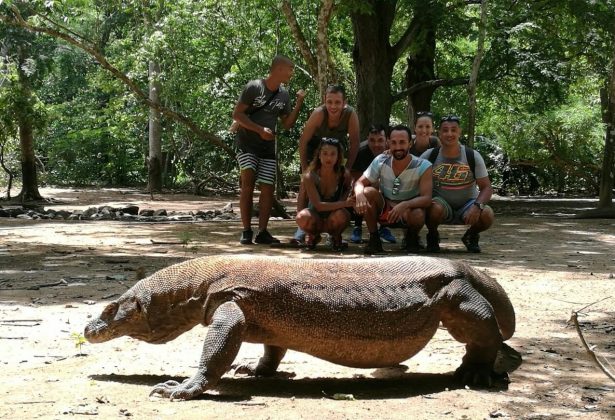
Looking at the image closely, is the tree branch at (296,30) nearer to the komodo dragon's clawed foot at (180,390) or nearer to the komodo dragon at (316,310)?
the komodo dragon at (316,310)

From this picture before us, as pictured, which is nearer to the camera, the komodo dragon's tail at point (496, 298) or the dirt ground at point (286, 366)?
the dirt ground at point (286, 366)

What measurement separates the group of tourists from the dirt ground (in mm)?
620

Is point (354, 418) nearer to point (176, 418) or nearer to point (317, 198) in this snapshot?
point (176, 418)

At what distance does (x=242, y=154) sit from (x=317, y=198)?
1.16 metres

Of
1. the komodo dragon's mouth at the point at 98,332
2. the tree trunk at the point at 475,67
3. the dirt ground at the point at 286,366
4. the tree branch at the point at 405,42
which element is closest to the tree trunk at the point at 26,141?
the tree branch at the point at 405,42

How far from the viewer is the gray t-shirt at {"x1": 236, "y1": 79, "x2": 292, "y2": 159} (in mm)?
8852

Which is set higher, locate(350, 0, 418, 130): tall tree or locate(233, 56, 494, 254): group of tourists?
locate(350, 0, 418, 130): tall tree

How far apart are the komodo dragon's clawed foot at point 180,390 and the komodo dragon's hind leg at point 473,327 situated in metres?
1.12

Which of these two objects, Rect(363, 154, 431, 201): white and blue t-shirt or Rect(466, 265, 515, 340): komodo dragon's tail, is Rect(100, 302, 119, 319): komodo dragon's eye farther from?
Rect(363, 154, 431, 201): white and blue t-shirt

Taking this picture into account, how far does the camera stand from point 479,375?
367 cm

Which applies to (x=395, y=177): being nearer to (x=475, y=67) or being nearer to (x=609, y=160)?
(x=475, y=67)

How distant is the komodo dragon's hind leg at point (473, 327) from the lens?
145 inches

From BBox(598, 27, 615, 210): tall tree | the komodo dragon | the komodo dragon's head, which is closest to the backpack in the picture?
the komodo dragon

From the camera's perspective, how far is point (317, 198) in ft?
26.9
